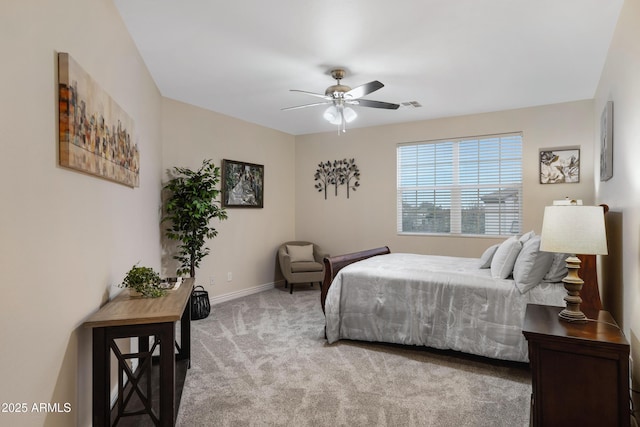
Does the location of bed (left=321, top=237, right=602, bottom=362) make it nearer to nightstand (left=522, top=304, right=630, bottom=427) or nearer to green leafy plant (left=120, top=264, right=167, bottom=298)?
nightstand (left=522, top=304, right=630, bottom=427)

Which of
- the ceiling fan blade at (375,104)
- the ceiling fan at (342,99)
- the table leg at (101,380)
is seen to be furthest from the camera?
the ceiling fan blade at (375,104)

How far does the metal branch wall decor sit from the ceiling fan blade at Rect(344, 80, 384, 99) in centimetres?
261

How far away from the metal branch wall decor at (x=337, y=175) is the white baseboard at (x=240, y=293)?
1.75 metres

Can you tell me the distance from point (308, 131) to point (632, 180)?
477 cm

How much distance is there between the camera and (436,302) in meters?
3.16

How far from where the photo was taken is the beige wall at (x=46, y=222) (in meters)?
1.26

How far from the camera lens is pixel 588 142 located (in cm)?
448

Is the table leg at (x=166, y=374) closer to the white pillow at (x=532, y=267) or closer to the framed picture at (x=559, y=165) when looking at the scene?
the white pillow at (x=532, y=267)

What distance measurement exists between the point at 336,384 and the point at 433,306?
106cm

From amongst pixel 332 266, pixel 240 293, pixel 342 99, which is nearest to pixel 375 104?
pixel 342 99

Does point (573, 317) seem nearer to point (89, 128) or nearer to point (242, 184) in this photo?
point (89, 128)

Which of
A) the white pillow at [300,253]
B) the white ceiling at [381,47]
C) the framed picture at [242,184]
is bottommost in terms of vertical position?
the white pillow at [300,253]

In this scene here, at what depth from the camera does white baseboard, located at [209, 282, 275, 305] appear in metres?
5.03

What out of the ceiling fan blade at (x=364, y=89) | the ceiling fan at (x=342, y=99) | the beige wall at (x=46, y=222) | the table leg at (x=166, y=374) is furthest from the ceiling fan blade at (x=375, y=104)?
the table leg at (x=166, y=374)
